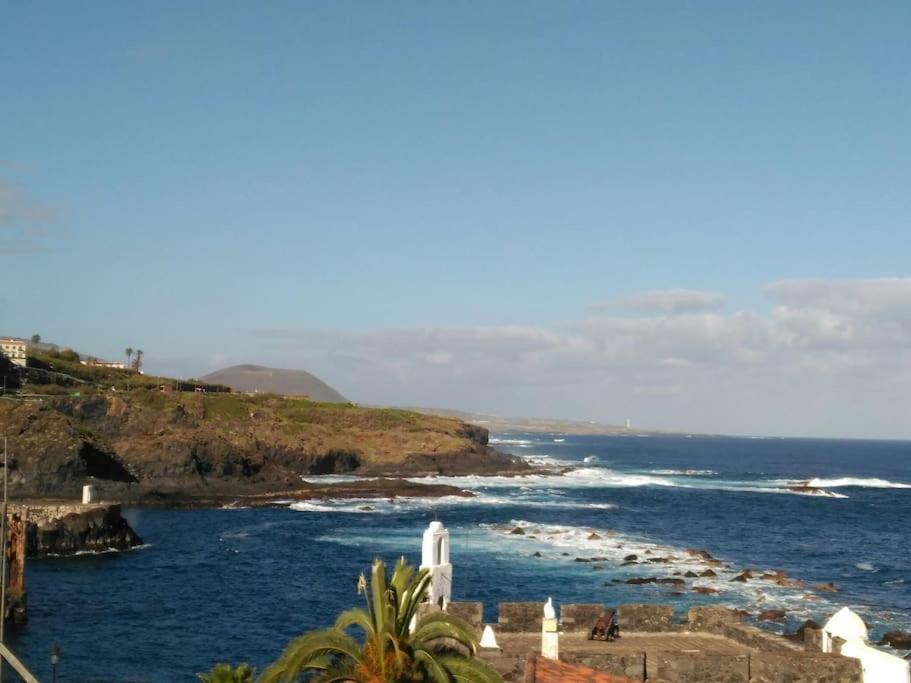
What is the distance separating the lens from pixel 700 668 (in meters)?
16.0

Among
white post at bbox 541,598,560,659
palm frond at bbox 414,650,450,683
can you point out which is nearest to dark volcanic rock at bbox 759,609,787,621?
white post at bbox 541,598,560,659

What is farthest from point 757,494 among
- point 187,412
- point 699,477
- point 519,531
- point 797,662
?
point 797,662

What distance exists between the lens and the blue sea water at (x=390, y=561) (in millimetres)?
39719

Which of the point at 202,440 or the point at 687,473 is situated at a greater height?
the point at 202,440

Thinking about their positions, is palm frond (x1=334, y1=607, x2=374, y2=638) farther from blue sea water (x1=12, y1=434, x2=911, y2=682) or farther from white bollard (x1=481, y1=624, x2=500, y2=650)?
blue sea water (x1=12, y1=434, x2=911, y2=682)

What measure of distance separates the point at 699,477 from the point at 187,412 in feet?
282

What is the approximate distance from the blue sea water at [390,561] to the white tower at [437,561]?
17.4m

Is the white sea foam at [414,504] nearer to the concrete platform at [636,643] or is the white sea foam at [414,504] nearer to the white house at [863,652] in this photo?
the concrete platform at [636,643]

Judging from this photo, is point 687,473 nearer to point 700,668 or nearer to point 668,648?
point 668,648

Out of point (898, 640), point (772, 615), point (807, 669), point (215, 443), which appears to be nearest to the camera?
point (807, 669)

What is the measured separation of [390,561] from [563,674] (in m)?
44.6

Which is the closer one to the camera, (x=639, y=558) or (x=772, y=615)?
(x=772, y=615)

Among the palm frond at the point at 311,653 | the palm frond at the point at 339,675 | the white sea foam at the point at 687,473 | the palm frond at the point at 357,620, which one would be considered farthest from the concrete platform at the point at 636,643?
the white sea foam at the point at 687,473

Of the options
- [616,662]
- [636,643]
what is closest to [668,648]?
[636,643]
